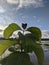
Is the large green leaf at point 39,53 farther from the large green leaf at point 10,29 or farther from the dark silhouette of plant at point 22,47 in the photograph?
the large green leaf at point 10,29

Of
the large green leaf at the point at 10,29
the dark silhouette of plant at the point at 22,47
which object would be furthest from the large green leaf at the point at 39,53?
the large green leaf at the point at 10,29

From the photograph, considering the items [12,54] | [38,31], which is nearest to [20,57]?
[12,54]

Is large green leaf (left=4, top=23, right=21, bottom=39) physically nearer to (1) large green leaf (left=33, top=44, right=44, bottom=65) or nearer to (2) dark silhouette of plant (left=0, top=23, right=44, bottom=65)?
(2) dark silhouette of plant (left=0, top=23, right=44, bottom=65)

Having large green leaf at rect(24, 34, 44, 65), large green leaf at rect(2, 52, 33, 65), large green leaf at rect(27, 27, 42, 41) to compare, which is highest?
large green leaf at rect(27, 27, 42, 41)

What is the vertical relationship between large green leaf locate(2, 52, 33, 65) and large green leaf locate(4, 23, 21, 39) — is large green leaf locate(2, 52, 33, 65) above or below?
below

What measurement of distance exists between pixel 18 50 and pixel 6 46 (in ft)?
0.22

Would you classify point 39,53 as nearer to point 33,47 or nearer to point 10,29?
point 33,47

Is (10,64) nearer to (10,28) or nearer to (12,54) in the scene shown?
(12,54)

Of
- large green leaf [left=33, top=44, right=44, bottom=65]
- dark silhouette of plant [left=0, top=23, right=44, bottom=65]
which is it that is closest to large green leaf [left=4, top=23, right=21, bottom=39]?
dark silhouette of plant [left=0, top=23, right=44, bottom=65]

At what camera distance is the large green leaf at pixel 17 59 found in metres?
0.69

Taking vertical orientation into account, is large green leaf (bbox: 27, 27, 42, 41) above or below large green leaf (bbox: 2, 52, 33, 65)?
above

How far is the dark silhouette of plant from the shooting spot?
665 millimetres

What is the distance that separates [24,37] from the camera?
671 mm

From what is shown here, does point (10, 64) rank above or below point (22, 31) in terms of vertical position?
below
